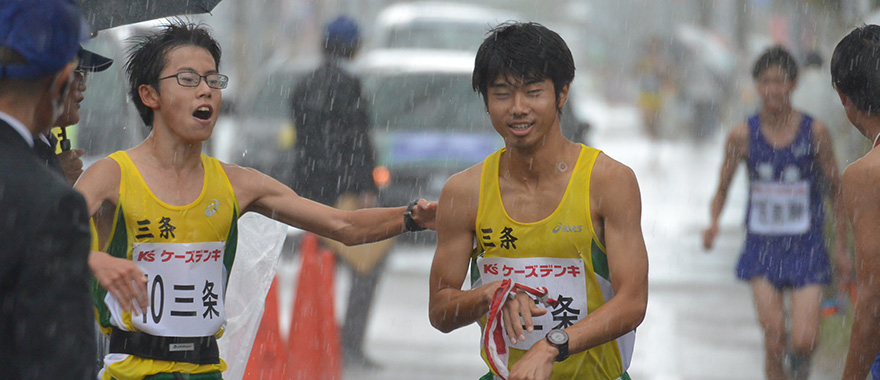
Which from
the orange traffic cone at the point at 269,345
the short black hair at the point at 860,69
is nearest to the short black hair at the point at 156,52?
the short black hair at the point at 860,69

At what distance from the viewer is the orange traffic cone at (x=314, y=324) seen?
7.35 meters

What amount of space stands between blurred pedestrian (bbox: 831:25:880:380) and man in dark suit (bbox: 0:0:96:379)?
2336 millimetres

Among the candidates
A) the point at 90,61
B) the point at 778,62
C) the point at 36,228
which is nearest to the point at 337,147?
the point at 778,62

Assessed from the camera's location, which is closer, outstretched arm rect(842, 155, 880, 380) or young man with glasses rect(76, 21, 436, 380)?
outstretched arm rect(842, 155, 880, 380)

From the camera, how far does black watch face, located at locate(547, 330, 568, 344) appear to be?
11.8ft

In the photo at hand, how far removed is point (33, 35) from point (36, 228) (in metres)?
0.39

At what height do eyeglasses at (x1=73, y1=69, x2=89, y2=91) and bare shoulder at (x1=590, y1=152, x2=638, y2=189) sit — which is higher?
eyeglasses at (x1=73, y1=69, x2=89, y2=91)

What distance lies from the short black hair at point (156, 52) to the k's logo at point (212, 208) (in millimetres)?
433

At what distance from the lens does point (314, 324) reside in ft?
24.6

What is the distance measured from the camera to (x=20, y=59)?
2.38 metres

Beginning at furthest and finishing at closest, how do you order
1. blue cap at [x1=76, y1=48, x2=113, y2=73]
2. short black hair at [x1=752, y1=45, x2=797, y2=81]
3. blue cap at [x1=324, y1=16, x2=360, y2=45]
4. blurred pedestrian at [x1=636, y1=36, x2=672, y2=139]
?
blurred pedestrian at [x1=636, y1=36, x2=672, y2=139] < blue cap at [x1=324, y1=16, x2=360, y2=45] < short black hair at [x1=752, y1=45, x2=797, y2=81] < blue cap at [x1=76, y1=48, x2=113, y2=73]

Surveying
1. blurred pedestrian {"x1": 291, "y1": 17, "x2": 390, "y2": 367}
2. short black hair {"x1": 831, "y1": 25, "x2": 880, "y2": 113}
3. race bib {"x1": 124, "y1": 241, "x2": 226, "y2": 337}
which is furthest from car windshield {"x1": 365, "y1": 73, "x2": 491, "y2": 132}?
short black hair {"x1": 831, "y1": 25, "x2": 880, "y2": 113}

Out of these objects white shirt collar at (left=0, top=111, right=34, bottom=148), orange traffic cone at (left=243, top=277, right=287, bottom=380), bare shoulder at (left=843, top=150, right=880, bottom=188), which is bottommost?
orange traffic cone at (left=243, top=277, right=287, bottom=380)

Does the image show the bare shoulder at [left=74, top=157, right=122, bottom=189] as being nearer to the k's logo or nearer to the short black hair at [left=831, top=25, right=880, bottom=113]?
the k's logo
